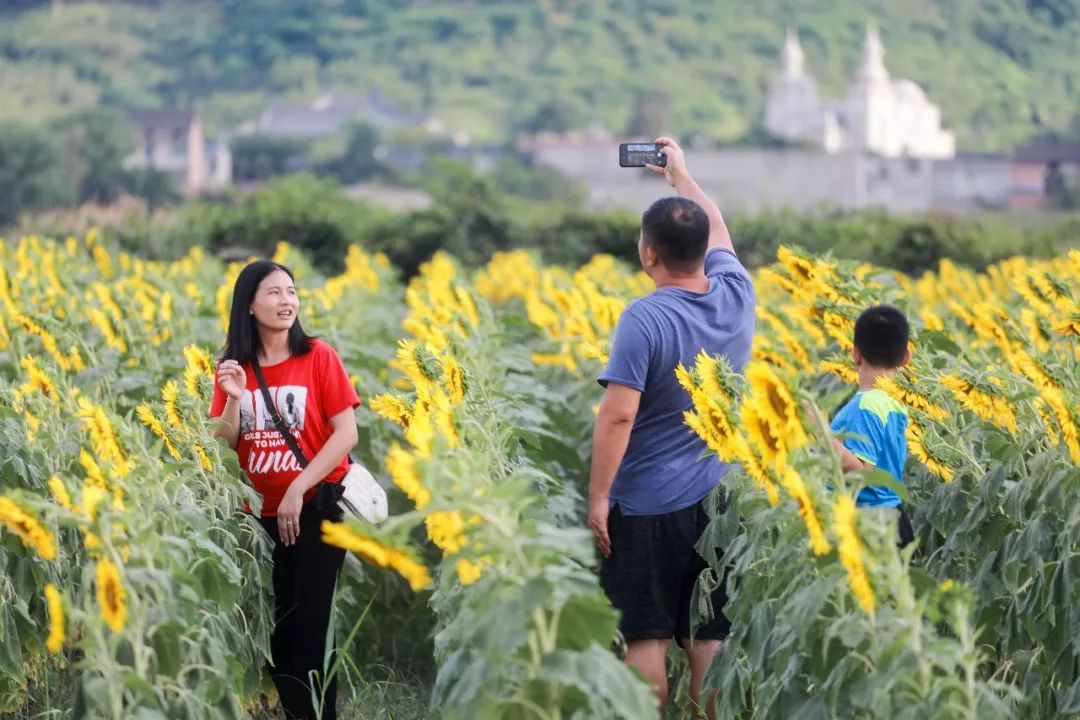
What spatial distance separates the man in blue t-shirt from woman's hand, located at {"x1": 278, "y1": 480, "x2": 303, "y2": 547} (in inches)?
29.8

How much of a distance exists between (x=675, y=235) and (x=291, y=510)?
1.19 metres

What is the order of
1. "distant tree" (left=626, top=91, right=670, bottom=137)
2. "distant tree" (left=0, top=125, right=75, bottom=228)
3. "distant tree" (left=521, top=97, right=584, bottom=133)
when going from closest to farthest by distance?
1. "distant tree" (left=0, top=125, right=75, bottom=228)
2. "distant tree" (left=626, top=91, right=670, bottom=137)
3. "distant tree" (left=521, top=97, right=584, bottom=133)

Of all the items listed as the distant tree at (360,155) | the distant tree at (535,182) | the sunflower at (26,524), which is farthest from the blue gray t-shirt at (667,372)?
the distant tree at (360,155)

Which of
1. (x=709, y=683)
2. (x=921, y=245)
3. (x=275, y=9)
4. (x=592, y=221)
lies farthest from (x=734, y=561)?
(x=275, y=9)

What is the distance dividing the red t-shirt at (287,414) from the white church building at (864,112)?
120032 millimetres

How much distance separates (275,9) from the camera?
501 ft

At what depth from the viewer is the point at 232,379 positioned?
4.81 meters

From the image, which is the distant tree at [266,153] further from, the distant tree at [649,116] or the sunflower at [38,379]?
the sunflower at [38,379]

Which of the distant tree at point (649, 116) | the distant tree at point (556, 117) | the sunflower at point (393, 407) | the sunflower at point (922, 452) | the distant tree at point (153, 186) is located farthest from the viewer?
the distant tree at point (556, 117)

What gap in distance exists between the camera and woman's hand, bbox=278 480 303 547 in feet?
15.7

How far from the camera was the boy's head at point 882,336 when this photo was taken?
4.72m

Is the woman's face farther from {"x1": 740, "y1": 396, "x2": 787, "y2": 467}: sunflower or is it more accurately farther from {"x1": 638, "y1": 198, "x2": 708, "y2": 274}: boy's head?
{"x1": 740, "y1": 396, "x2": 787, "y2": 467}: sunflower

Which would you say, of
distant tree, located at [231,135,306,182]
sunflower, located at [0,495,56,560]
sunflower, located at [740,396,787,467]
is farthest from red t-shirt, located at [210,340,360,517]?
distant tree, located at [231,135,306,182]

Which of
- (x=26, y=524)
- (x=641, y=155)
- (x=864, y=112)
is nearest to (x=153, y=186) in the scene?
(x=864, y=112)
